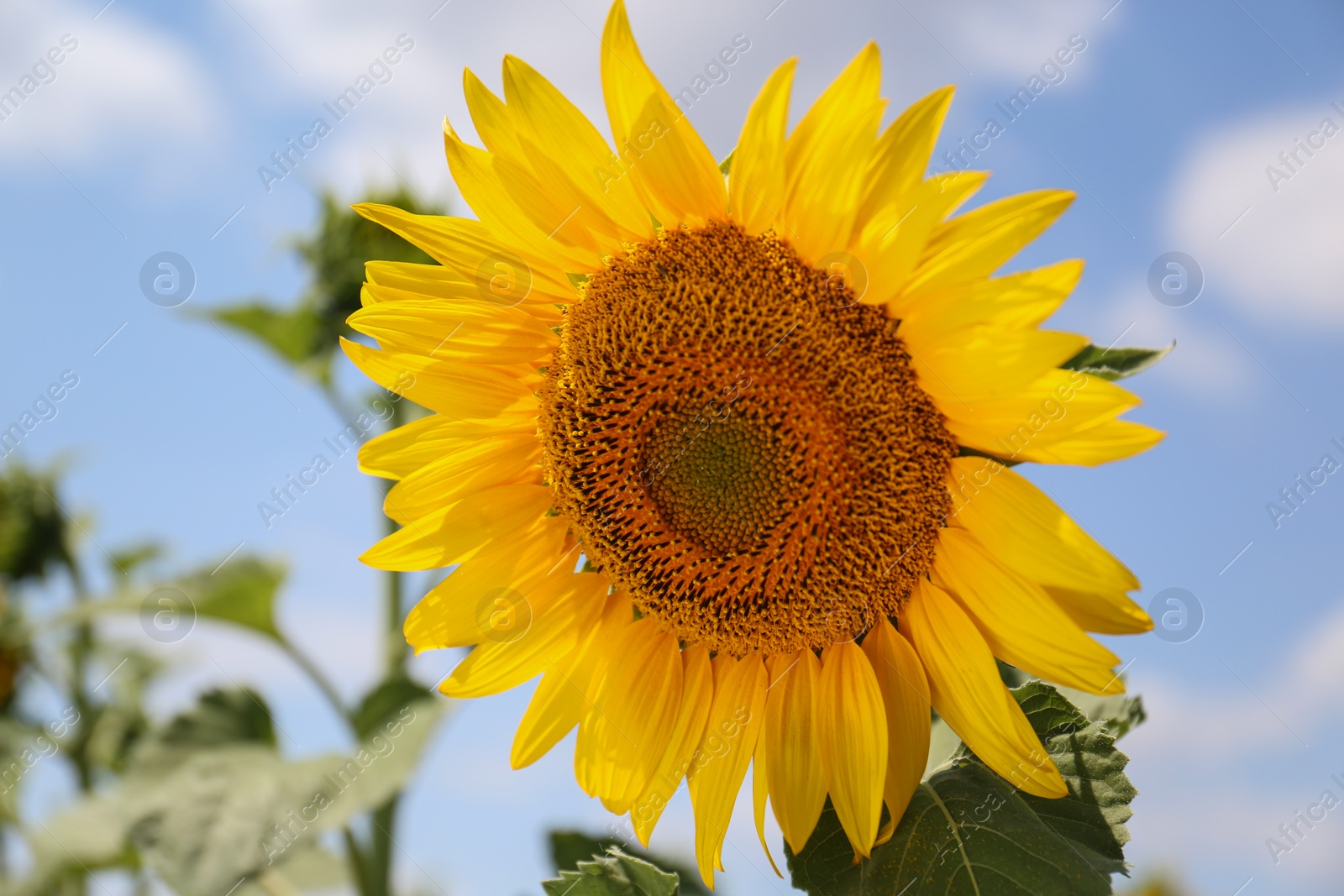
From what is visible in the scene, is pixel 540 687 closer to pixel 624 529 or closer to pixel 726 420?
pixel 624 529

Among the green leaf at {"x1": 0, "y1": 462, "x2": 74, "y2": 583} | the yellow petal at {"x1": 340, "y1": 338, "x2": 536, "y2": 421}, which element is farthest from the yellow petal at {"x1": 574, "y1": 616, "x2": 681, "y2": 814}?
the green leaf at {"x1": 0, "y1": 462, "x2": 74, "y2": 583}

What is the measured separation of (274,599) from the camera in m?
3.63

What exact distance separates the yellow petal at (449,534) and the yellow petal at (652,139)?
73cm

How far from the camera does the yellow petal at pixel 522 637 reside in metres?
2.07

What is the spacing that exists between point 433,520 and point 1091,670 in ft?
4.33

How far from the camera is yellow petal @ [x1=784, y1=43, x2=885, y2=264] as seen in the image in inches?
61.3

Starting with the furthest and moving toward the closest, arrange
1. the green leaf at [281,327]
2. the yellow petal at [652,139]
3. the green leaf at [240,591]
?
the green leaf at [281,327] → the green leaf at [240,591] → the yellow petal at [652,139]

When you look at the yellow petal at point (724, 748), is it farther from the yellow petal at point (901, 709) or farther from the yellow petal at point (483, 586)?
the yellow petal at point (483, 586)

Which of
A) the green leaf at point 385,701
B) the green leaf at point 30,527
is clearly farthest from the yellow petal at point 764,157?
the green leaf at point 30,527

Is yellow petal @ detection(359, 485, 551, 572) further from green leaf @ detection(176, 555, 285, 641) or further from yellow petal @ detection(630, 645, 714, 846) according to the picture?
green leaf @ detection(176, 555, 285, 641)

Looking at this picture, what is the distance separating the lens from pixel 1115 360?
1.88 meters

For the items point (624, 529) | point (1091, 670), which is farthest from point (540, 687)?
point (1091, 670)

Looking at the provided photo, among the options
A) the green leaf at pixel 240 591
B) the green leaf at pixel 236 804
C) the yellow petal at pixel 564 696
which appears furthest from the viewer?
the green leaf at pixel 240 591

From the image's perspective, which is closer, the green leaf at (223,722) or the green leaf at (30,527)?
the green leaf at (223,722)
